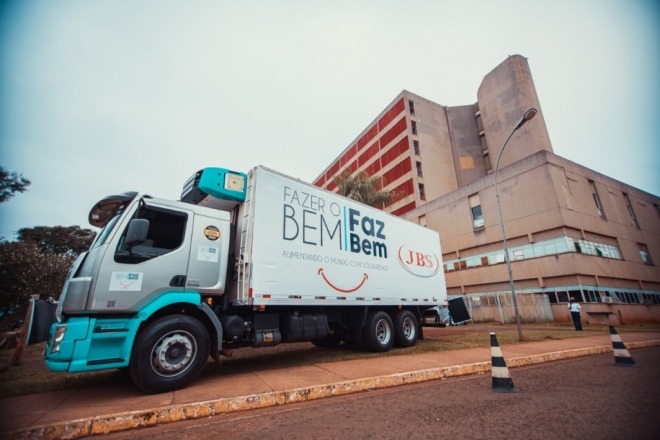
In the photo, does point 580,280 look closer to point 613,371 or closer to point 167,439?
point 613,371

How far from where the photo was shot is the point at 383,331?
25.8 feet

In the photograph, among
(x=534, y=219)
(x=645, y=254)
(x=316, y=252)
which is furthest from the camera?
(x=645, y=254)

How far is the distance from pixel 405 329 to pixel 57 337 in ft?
25.0

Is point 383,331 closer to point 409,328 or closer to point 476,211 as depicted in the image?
point 409,328

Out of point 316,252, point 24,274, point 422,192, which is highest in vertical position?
point 422,192

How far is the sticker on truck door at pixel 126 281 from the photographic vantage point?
431 centimetres

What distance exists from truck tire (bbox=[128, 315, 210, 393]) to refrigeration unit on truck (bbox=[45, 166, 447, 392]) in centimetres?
1

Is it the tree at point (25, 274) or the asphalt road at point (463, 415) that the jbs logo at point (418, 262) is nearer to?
the asphalt road at point (463, 415)

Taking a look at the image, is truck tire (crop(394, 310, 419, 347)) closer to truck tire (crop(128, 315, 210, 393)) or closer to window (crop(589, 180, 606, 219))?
truck tire (crop(128, 315, 210, 393))

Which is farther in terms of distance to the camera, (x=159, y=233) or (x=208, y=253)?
(x=208, y=253)

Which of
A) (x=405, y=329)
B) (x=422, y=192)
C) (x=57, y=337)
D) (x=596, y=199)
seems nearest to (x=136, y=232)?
(x=57, y=337)

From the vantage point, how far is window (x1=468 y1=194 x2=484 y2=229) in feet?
78.9

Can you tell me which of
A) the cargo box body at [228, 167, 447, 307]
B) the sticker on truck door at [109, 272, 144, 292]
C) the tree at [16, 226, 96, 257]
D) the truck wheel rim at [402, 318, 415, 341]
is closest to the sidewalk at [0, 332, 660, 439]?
the cargo box body at [228, 167, 447, 307]

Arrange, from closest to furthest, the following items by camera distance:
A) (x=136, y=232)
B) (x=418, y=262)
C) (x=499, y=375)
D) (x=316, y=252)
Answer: (x=499, y=375)
(x=136, y=232)
(x=316, y=252)
(x=418, y=262)
